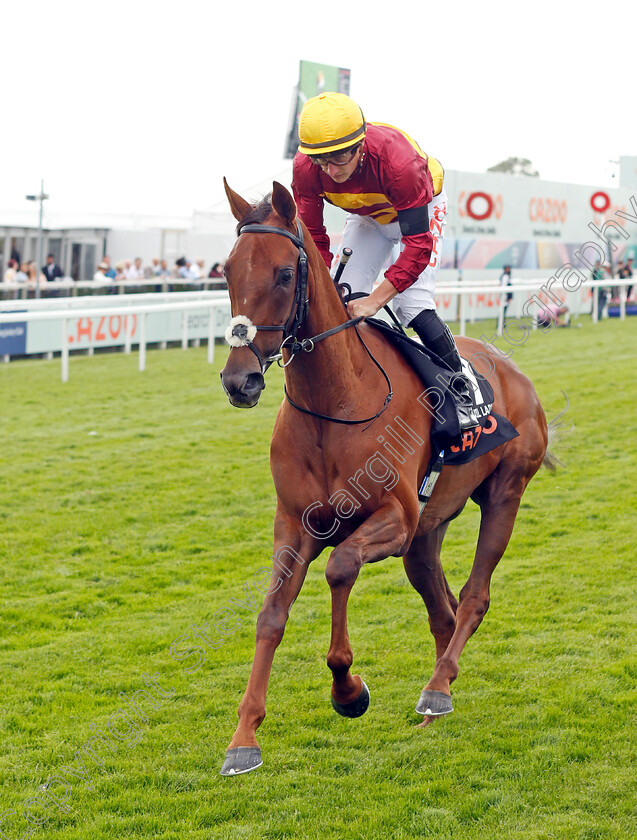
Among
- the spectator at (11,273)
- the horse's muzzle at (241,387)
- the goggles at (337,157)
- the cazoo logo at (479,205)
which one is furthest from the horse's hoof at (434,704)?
the cazoo logo at (479,205)

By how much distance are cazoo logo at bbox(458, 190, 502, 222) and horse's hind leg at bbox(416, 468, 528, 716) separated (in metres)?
17.8

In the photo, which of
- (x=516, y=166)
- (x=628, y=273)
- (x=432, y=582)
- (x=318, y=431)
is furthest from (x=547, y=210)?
(x=516, y=166)

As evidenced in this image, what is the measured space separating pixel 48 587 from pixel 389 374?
9.54ft

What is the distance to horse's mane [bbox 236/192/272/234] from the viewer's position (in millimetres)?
3121

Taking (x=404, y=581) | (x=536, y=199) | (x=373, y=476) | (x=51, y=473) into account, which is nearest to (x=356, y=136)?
(x=373, y=476)

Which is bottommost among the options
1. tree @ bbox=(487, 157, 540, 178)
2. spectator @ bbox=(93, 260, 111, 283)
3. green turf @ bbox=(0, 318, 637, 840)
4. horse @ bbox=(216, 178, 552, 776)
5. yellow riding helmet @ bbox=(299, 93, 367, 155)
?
green turf @ bbox=(0, 318, 637, 840)

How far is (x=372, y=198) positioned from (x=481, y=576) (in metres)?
1.77

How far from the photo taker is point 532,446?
4.68m

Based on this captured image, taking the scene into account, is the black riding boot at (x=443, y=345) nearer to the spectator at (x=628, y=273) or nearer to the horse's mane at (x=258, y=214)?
the horse's mane at (x=258, y=214)

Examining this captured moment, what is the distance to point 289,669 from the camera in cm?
452

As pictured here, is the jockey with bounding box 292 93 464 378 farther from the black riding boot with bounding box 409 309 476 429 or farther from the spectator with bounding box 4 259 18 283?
the spectator with bounding box 4 259 18 283

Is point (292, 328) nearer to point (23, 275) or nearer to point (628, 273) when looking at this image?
point (23, 275)

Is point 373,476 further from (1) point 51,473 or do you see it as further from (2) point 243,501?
(1) point 51,473

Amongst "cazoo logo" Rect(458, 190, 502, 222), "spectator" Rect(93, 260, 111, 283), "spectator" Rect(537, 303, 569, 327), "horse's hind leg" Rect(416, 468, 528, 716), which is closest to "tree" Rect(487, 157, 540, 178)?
"cazoo logo" Rect(458, 190, 502, 222)
